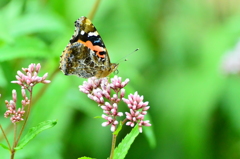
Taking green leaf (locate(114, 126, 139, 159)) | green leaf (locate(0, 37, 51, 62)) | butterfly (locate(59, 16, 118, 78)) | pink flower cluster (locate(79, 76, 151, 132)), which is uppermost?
green leaf (locate(0, 37, 51, 62))

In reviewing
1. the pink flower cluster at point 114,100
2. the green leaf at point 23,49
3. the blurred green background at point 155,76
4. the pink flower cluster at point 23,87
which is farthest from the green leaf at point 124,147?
the blurred green background at point 155,76

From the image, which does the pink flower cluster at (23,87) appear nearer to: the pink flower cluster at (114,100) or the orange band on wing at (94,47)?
the pink flower cluster at (114,100)

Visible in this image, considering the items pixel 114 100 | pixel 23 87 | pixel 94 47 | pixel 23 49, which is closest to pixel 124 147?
pixel 114 100

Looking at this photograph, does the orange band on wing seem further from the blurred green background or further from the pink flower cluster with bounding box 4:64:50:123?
the pink flower cluster with bounding box 4:64:50:123

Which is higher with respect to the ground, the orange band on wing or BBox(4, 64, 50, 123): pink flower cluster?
the orange band on wing

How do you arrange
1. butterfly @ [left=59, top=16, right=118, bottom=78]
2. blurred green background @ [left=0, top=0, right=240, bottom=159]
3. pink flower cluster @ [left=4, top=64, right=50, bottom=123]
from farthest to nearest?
blurred green background @ [left=0, top=0, right=240, bottom=159] < butterfly @ [left=59, top=16, right=118, bottom=78] < pink flower cluster @ [left=4, top=64, right=50, bottom=123]

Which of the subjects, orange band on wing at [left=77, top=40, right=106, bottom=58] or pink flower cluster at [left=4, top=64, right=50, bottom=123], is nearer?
pink flower cluster at [left=4, top=64, right=50, bottom=123]

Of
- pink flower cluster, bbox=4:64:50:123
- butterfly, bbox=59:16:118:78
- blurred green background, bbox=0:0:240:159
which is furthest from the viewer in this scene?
blurred green background, bbox=0:0:240:159

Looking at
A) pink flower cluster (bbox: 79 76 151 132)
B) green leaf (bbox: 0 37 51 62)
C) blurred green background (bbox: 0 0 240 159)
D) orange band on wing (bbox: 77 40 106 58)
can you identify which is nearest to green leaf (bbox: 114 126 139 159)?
pink flower cluster (bbox: 79 76 151 132)
